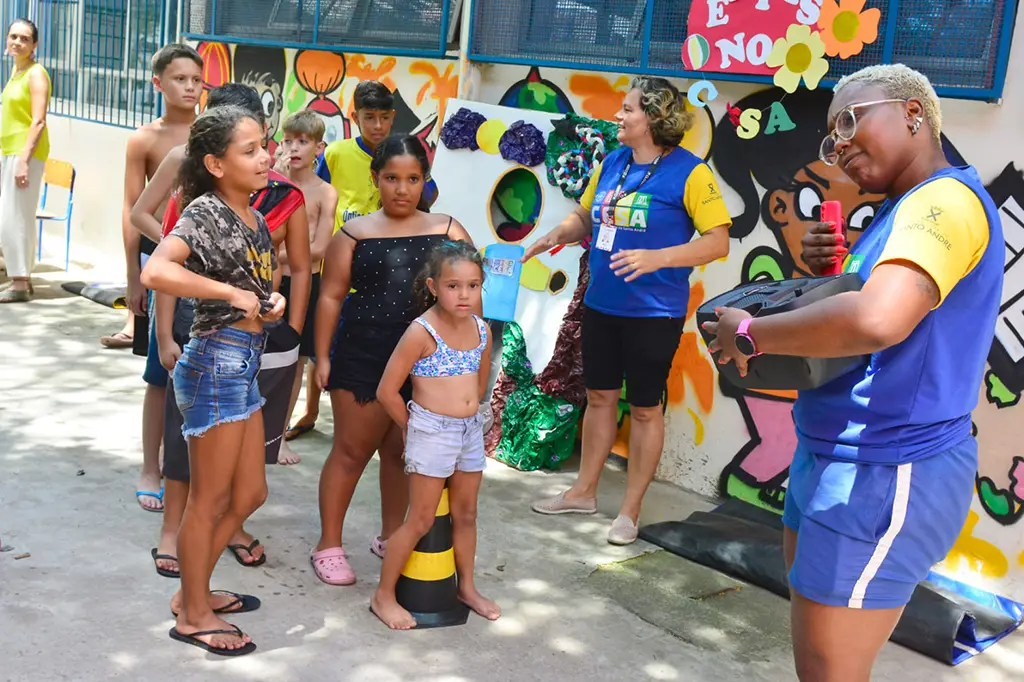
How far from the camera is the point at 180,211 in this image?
3.67m

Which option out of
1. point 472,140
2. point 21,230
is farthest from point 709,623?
point 21,230

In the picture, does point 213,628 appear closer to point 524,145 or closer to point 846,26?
point 524,145

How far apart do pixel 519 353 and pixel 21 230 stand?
185 inches

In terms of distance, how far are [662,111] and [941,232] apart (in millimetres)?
2625

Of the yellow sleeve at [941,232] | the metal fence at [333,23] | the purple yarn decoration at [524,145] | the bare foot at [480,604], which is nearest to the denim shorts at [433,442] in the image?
the bare foot at [480,604]

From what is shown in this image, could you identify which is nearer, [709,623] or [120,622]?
[120,622]

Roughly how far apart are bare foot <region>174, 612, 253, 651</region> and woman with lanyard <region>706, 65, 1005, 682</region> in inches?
74.1

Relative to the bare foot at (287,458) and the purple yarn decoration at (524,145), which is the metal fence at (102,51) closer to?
the purple yarn decoration at (524,145)

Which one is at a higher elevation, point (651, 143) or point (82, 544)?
point (651, 143)

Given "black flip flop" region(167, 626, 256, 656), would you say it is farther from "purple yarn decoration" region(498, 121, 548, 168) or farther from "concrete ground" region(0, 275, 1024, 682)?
"purple yarn decoration" region(498, 121, 548, 168)

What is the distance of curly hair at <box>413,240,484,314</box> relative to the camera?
3.88 meters

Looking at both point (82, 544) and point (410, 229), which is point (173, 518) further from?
point (410, 229)

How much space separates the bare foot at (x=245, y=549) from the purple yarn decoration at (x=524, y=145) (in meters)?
2.69

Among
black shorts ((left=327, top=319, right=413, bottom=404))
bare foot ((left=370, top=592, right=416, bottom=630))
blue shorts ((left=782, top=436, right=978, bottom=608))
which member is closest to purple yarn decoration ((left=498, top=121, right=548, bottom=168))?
black shorts ((left=327, top=319, right=413, bottom=404))
